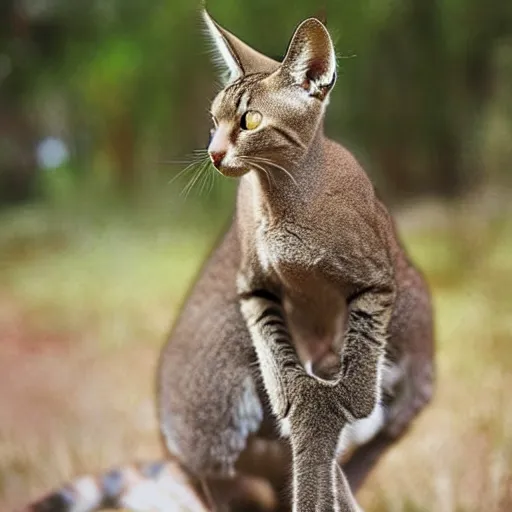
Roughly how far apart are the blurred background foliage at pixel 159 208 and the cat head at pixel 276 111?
0.38m

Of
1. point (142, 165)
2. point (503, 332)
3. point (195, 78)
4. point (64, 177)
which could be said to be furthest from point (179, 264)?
point (503, 332)

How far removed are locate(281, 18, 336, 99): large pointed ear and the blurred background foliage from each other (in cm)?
39

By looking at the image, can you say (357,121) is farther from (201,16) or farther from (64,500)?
(64,500)

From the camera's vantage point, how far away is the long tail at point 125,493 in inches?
53.9

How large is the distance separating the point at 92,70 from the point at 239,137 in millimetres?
1028

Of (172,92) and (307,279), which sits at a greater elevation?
(172,92)

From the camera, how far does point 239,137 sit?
2.99ft

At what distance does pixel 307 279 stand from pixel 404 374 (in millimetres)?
256

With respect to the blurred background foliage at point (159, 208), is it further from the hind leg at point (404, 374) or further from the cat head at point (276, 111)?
the cat head at point (276, 111)

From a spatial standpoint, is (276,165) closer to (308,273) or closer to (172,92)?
(308,273)

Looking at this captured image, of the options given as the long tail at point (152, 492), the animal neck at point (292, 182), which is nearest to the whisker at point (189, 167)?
the animal neck at point (292, 182)

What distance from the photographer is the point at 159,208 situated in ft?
5.64

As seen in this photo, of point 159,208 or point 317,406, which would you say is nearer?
point 317,406

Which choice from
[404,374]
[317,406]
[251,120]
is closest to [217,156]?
[251,120]
